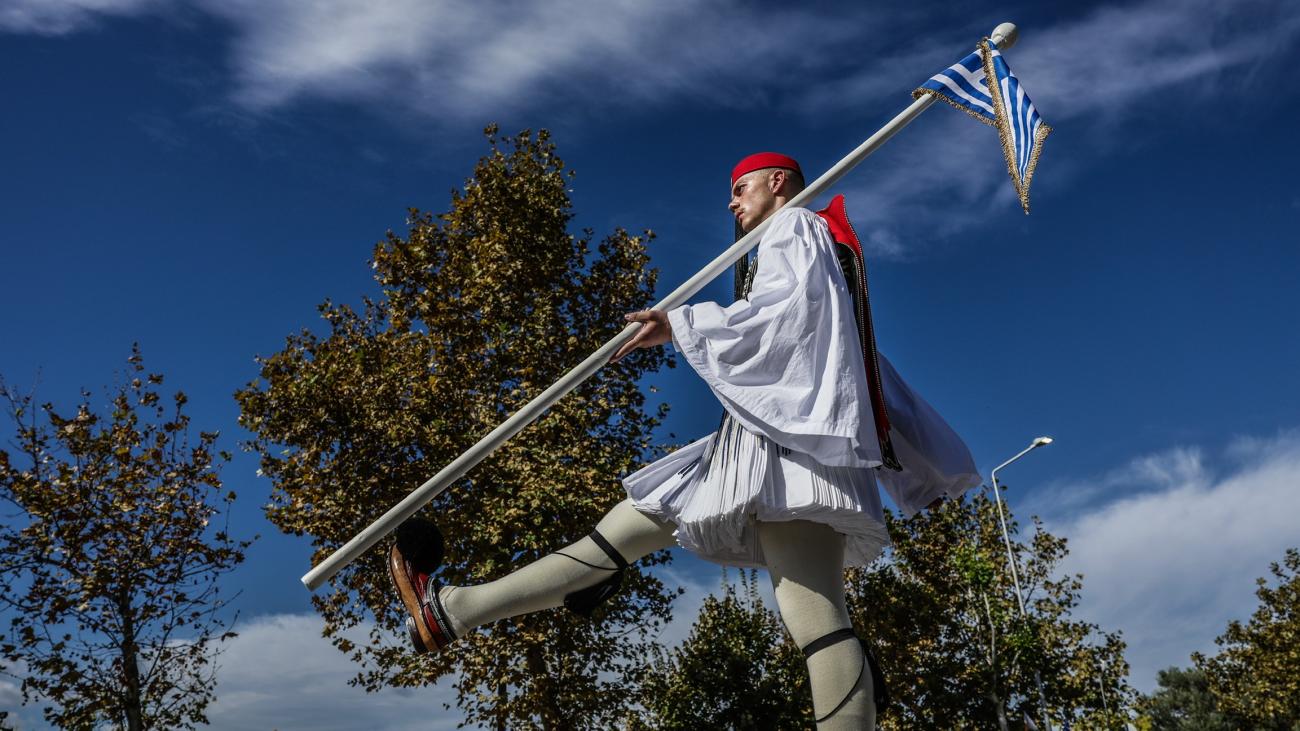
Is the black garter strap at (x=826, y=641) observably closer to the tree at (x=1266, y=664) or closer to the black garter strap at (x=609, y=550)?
the black garter strap at (x=609, y=550)

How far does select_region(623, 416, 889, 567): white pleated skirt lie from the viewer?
3.34 metres

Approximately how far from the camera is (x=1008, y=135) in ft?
15.2

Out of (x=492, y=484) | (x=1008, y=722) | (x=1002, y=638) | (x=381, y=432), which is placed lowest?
(x=1008, y=722)

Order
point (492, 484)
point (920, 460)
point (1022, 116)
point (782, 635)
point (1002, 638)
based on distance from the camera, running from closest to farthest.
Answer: point (920, 460) < point (1022, 116) < point (492, 484) < point (1002, 638) < point (782, 635)

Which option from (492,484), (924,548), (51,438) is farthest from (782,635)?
(51,438)

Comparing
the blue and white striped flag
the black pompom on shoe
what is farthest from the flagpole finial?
the black pompom on shoe

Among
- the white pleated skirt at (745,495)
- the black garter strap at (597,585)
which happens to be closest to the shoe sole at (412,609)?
the black garter strap at (597,585)

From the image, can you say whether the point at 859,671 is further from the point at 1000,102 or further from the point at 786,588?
the point at 1000,102

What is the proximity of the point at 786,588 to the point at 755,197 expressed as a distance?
1.68m

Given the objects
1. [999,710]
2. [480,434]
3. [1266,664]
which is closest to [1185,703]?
[1266,664]

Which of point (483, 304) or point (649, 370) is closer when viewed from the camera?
point (483, 304)

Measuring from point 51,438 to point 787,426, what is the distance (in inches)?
470

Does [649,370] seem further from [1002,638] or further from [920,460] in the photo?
[920,460]

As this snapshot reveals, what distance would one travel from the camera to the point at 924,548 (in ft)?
71.3
